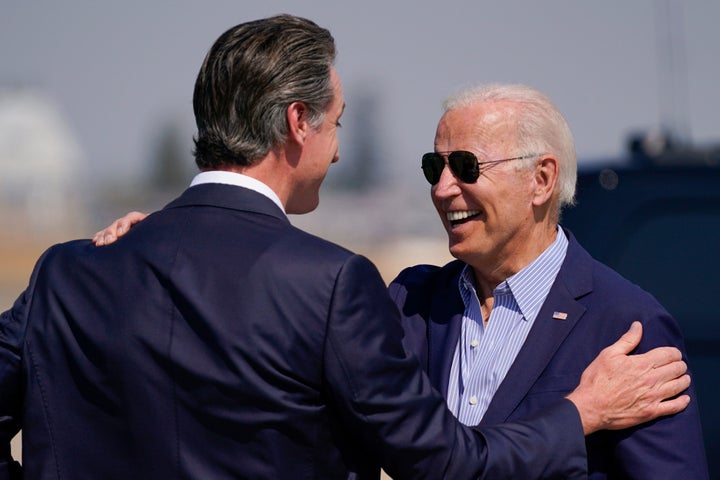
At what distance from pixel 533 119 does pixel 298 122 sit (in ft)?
2.49

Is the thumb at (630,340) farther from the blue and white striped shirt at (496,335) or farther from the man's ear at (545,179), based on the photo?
the man's ear at (545,179)

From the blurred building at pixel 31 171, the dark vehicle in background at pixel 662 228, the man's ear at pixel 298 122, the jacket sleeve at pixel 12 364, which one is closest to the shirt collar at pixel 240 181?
the man's ear at pixel 298 122

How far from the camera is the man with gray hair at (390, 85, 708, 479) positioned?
289 centimetres

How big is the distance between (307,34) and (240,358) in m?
0.75

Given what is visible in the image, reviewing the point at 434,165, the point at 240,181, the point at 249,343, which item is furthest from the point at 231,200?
the point at 434,165

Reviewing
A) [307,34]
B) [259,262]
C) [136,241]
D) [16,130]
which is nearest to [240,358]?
[259,262]

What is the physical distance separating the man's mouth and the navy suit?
11.1 inches

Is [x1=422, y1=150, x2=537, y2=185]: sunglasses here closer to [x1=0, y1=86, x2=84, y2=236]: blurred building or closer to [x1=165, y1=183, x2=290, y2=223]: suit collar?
[x1=165, y1=183, x2=290, y2=223]: suit collar

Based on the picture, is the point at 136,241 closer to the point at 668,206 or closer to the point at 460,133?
the point at 460,133

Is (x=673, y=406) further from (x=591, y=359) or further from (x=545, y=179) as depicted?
(x=545, y=179)

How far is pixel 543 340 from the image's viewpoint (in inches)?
116

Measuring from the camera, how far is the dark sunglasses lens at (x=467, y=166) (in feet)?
10.0

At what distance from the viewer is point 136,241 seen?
259 cm

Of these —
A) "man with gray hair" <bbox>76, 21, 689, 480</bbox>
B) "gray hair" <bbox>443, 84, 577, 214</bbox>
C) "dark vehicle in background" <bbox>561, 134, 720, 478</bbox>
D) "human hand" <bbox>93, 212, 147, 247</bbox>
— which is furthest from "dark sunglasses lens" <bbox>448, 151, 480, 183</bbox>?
"dark vehicle in background" <bbox>561, 134, 720, 478</bbox>
